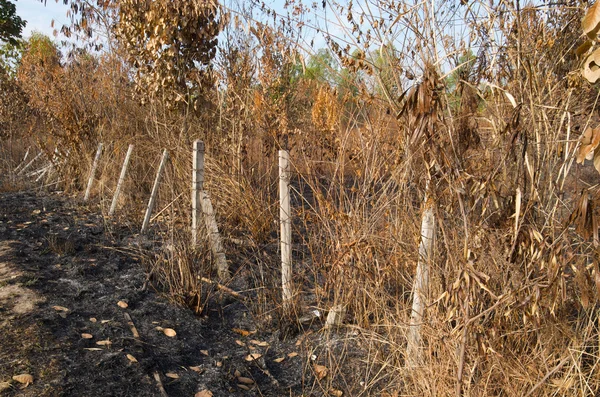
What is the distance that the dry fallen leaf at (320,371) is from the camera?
10.8 ft

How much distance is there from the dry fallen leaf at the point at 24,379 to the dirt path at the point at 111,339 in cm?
3

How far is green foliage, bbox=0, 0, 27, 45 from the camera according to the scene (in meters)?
20.1

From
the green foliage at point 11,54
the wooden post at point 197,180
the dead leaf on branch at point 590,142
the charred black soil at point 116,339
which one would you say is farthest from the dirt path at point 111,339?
the green foliage at point 11,54

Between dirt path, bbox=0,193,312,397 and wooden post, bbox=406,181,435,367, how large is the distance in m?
0.78

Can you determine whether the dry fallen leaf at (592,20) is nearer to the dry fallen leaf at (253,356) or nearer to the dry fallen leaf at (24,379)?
the dry fallen leaf at (253,356)

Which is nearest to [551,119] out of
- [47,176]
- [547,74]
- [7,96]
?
[547,74]

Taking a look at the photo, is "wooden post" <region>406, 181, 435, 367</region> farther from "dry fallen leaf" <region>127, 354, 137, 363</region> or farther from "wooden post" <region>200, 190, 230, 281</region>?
"wooden post" <region>200, 190, 230, 281</region>

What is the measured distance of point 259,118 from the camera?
6.02 m

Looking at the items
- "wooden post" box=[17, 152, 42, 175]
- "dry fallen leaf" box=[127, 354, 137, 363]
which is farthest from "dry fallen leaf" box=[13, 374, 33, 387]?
"wooden post" box=[17, 152, 42, 175]

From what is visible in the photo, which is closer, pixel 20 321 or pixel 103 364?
pixel 103 364

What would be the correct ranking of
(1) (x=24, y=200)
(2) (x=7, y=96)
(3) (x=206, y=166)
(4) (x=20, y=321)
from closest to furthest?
(4) (x=20, y=321)
(3) (x=206, y=166)
(1) (x=24, y=200)
(2) (x=7, y=96)

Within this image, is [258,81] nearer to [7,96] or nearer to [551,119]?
[551,119]

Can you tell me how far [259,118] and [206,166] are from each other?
0.84m

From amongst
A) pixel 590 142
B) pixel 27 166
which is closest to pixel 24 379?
pixel 590 142
